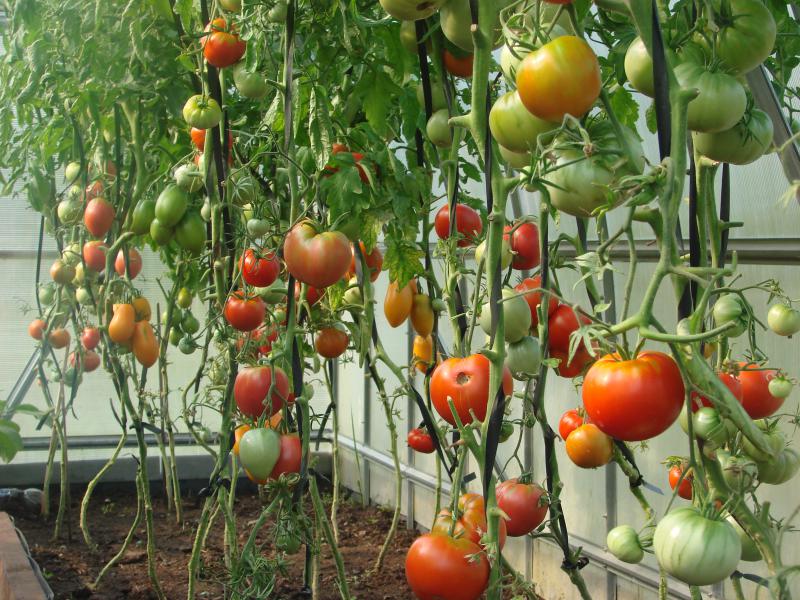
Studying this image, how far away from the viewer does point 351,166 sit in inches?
48.9

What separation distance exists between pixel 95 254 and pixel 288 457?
56.1 inches

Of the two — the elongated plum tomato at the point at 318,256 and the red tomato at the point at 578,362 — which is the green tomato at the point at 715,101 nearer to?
the red tomato at the point at 578,362

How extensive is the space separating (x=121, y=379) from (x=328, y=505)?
89.4 inches

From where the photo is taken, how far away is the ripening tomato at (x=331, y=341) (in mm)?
1753

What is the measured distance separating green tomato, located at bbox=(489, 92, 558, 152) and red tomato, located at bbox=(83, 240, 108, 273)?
6.67 ft

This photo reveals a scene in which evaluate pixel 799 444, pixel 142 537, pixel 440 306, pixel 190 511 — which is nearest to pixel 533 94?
pixel 440 306

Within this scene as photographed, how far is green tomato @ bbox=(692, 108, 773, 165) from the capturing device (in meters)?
0.66

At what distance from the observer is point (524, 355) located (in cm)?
98

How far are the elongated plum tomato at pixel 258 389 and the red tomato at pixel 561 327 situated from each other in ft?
1.70

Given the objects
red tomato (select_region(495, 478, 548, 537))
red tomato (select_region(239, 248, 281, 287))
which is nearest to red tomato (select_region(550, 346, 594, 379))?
red tomato (select_region(495, 478, 548, 537))

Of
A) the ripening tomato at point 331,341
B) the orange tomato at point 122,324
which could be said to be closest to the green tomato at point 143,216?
the orange tomato at point 122,324

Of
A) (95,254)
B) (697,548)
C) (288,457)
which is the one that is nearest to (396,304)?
(288,457)

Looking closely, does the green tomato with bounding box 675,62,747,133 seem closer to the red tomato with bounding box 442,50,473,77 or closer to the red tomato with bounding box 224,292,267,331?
the red tomato with bounding box 442,50,473,77

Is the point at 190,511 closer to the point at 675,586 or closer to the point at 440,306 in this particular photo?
the point at 675,586
